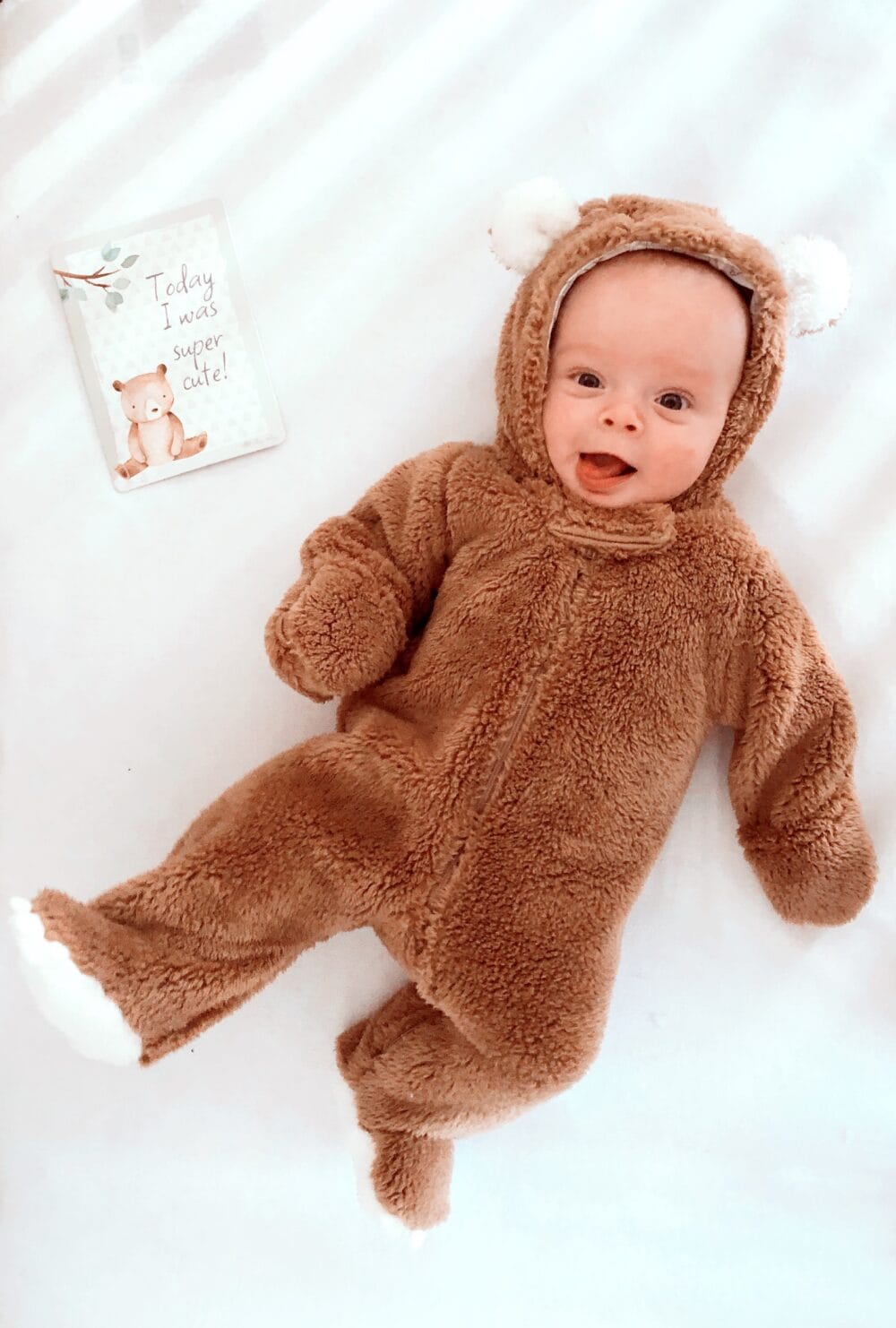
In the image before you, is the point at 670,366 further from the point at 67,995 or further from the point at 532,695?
the point at 67,995

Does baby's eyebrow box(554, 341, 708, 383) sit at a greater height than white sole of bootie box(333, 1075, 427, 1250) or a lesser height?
greater

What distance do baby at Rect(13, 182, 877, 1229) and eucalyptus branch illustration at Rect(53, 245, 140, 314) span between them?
1.20 feet

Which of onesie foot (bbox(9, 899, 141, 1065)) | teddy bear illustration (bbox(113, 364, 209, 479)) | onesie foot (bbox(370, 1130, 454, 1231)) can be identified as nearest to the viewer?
onesie foot (bbox(9, 899, 141, 1065))

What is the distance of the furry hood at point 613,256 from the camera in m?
0.76

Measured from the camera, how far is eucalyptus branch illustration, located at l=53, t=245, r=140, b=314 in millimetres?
A: 955

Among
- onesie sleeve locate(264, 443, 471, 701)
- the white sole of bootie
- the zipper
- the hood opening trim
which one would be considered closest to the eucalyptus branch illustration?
onesie sleeve locate(264, 443, 471, 701)

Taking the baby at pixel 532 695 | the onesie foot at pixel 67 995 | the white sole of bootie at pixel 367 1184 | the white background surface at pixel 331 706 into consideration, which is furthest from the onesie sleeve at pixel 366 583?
the white sole of bootie at pixel 367 1184

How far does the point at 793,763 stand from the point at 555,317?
0.44 metres

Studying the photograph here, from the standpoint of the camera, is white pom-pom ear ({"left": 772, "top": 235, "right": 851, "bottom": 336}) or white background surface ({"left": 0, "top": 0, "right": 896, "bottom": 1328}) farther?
white background surface ({"left": 0, "top": 0, "right": 896, "bottom": 1328})

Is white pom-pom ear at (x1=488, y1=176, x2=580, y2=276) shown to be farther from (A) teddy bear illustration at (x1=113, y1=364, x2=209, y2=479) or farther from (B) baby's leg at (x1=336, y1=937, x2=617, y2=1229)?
(B) baby's leg at (x1=336, y1=937, x2=617, y2=1229)

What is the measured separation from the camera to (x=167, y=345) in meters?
0.96

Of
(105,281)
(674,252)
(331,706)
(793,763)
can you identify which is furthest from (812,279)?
(105,281)

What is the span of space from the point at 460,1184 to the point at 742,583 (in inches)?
25.3

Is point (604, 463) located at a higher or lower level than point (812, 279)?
lower
